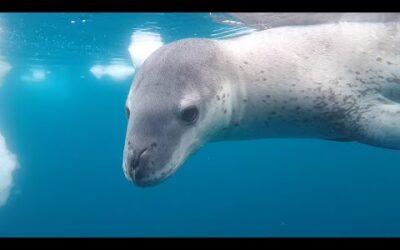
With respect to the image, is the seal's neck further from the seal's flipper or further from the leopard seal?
the seal's flipper

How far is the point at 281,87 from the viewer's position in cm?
359

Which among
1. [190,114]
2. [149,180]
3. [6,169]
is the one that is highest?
[190,114]

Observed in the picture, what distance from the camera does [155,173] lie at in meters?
3.00

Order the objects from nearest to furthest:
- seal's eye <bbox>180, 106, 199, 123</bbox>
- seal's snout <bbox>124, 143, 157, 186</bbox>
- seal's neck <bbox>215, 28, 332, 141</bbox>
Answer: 1. seal's snout <bbox>124, 143, 157, 186</bbox>
2. seal's eye <bbox>180, 106, 199, 123</bbox>
3. seal's neck <bbox>215, 28, 332, 141</bbox>

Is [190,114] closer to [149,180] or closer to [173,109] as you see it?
[173,109]

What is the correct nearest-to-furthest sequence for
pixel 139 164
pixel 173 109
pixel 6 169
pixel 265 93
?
pixel 139 164 → pixel 173 109 → pixel 265 93 → pixel 6 169

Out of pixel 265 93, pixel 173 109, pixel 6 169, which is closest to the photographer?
pixel 173 109

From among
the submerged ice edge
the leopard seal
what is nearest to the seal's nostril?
the leopard seal

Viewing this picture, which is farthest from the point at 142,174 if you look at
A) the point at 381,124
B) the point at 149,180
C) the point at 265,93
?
the point at 381,124

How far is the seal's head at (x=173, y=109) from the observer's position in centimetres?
301

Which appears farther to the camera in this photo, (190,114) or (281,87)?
(281,87)

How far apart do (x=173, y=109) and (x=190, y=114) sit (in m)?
0.14

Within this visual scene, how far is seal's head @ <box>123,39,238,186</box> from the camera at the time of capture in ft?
9.88
